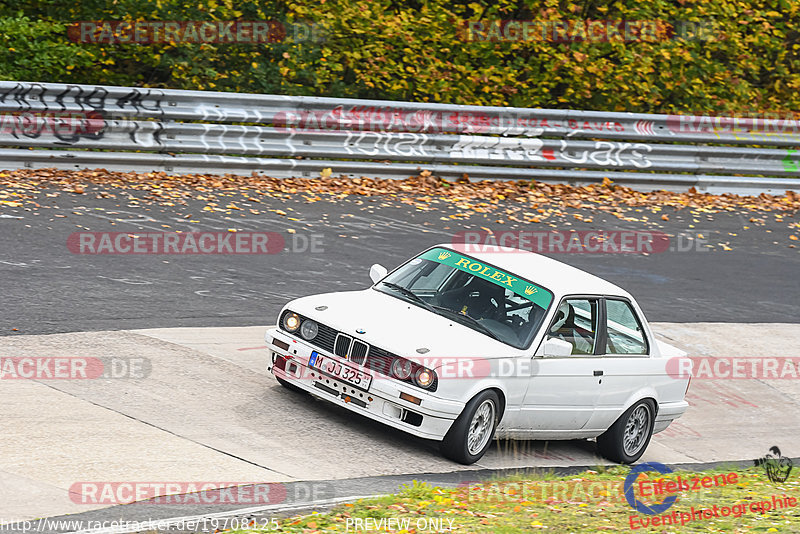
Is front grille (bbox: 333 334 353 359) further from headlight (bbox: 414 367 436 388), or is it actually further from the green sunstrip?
the green sunstrip

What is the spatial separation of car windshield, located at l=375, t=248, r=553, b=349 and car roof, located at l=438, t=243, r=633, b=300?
3.2 inches

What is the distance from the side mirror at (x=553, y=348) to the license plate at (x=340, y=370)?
4.59ft

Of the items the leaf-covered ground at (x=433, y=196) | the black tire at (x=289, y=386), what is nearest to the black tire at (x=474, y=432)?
the black tire at (x=289, y=386)

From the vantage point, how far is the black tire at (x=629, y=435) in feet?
29.7

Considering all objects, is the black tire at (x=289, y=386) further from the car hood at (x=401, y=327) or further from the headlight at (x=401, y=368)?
the headlight at (x=401, y=368)

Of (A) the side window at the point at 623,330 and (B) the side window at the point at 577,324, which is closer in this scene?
(B) the side window at the point at 577,324

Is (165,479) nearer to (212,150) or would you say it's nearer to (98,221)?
(98,221)

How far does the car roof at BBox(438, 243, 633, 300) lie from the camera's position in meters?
8.76

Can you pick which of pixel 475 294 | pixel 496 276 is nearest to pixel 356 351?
pixel 475 294

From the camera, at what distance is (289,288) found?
12.0m

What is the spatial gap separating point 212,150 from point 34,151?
259 centimetres

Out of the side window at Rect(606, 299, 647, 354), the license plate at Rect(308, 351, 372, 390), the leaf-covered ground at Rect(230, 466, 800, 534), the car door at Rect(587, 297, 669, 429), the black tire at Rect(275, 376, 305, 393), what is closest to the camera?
the leaf-covered ground at Rect(230, 466, 800, 534)

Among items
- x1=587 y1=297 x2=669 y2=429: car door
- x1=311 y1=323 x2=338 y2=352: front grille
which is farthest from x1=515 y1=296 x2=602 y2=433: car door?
x1=311 y1=323 x2=338 y2=352: front grille

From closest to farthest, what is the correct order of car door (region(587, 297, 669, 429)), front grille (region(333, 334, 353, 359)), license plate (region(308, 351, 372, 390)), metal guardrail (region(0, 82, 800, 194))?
license plate (region(308, 351, 372, 390)) → front grille (region(333, 334, 353, 359)) → car door (region(587, 297, 669, 429)) → metal guardrail (region(0, 82, 800, 194))
